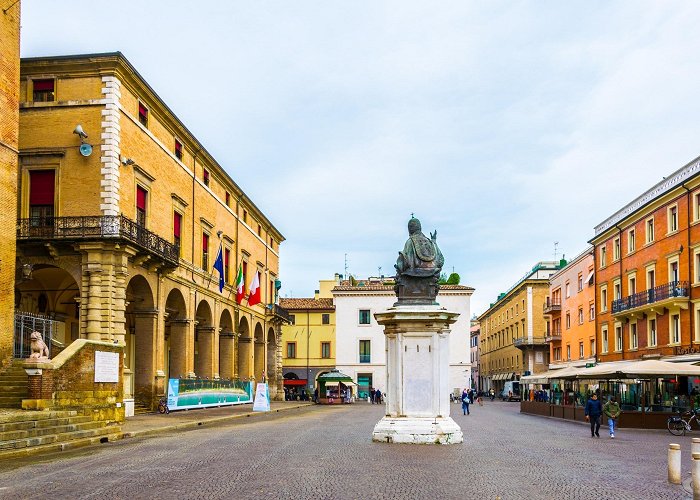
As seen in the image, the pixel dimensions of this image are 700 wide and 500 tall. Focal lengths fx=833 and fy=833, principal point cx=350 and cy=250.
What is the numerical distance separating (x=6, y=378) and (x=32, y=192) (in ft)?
35.4

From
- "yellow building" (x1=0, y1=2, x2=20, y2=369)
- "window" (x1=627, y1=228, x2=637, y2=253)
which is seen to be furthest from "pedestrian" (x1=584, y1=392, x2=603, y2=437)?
"window" (x1=627, y1=228, x2=637, y2=253)

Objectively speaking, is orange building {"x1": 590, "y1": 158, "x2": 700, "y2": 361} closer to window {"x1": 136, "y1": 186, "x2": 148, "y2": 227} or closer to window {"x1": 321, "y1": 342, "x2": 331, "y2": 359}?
window {"x1": 136, "y1": 186, "x2": 148, "y2": 227}

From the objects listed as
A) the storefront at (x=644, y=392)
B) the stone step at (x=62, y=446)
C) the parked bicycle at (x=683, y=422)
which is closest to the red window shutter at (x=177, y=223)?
the stone step at (x=62, y=446)

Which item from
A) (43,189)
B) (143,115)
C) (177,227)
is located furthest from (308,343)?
(43,189)

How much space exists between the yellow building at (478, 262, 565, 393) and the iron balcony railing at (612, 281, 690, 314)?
2978cm

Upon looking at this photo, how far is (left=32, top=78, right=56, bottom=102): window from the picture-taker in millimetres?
33594

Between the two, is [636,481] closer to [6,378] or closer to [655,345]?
[6,378]

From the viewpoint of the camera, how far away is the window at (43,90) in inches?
1323

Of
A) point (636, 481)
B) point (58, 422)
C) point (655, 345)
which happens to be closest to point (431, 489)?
point (636, 481)

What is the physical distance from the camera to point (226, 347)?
53.1 m

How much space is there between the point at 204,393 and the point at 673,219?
2562cm

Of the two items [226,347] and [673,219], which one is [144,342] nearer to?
[226,347]

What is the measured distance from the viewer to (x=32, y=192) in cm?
3306

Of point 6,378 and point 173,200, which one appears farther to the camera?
point 173,200
